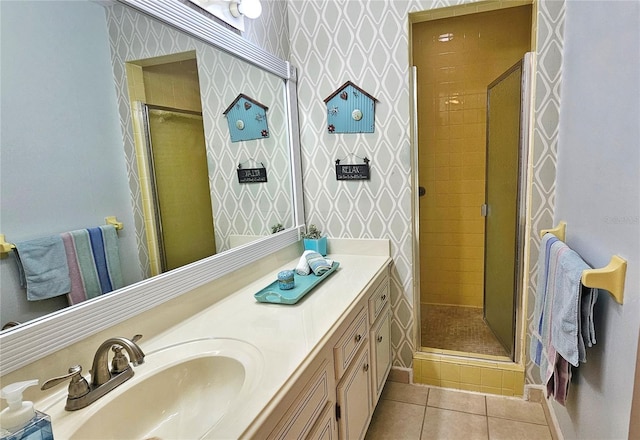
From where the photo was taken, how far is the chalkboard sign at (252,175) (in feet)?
5.70

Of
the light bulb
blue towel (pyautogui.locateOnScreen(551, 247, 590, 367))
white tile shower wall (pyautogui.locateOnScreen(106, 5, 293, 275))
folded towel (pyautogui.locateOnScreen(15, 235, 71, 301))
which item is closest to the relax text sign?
white tile shower wall (pyautogui.locateOnScreen(106, 5, 293, 275))

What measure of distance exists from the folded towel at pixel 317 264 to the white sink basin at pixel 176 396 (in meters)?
0.64

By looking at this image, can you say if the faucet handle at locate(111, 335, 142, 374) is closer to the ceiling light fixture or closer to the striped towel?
the striped towel

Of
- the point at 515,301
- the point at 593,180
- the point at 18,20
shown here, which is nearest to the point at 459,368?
the point at 515,301

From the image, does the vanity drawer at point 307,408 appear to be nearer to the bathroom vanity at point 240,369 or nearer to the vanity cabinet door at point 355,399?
the bathroom vanity at point 240,369

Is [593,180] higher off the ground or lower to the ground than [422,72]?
lower

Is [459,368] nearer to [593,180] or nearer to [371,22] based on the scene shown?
[593,180]

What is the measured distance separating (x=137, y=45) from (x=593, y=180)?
5.20 feet

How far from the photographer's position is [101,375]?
0.88 meters

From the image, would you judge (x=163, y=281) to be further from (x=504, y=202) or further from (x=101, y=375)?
(x=504, y=202)

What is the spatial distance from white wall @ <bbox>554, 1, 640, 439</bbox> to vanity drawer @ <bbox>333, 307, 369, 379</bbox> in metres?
0.81

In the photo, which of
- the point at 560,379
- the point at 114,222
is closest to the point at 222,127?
the point at 114,222

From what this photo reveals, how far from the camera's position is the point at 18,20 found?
837 millimetres

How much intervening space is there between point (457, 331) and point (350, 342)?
62.5 inches
